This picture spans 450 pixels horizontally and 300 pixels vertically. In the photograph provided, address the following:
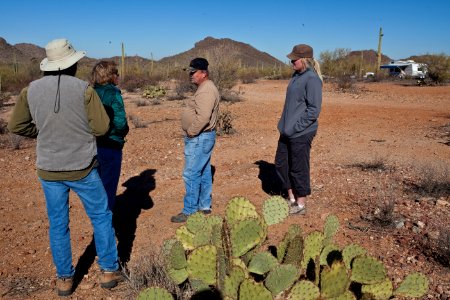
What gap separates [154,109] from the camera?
43.7 ft

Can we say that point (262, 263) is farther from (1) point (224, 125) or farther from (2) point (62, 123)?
(1) point (224, 125)

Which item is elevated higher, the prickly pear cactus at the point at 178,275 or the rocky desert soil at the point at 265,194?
the prickly pear cactus at the point at 178,275

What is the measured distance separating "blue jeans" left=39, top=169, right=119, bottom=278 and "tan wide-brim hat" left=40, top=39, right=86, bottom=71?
29.5 inches

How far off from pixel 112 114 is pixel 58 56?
879 millimetres

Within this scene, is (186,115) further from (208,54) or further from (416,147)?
(208,54)

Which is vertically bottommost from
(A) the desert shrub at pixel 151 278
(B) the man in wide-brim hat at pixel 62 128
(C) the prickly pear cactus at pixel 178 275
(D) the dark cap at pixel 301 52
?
(A) the desert shrub at pixel 151 278

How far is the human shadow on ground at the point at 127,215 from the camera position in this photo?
374cm

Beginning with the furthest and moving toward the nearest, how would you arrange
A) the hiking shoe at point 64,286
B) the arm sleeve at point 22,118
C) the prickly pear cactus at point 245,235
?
1. the hiking shoe at point 64,286
2. the arm sleeve at point 22,118
3. the prickly pear cactus at point 245,235

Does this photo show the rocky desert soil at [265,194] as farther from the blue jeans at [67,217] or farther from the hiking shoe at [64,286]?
the blue jeans at [67,217]

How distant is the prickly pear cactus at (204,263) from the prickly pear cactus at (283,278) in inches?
13.0

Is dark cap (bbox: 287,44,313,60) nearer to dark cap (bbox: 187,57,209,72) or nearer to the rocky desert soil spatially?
A: dark cap (bbox: 187,57,209,72)

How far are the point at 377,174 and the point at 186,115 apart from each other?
330cm

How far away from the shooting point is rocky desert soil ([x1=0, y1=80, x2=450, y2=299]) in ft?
11.8

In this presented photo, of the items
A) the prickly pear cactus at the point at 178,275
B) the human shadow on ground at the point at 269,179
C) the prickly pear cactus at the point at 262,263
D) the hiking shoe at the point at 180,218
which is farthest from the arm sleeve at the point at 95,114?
the human shadow on ground at the point at 269,179
